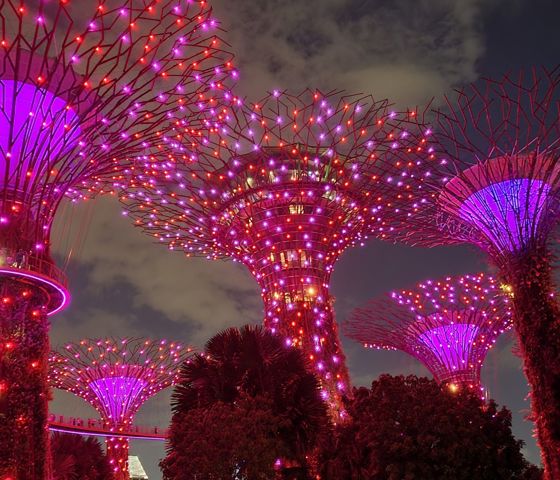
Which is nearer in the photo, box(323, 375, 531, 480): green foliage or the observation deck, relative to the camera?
box(323, 375, 531, 480): green foliage

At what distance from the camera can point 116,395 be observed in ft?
137

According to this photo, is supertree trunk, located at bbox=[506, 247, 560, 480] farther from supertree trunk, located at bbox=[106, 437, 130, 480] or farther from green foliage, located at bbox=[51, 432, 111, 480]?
supertree trunk, located at bbox=[106, 437, 130, 480]

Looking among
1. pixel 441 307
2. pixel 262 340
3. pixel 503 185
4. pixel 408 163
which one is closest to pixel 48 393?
pixel 262 340

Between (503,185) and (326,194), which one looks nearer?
(503,185)

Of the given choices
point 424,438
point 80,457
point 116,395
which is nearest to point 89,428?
point 116,395

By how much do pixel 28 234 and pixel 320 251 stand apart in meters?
14.3

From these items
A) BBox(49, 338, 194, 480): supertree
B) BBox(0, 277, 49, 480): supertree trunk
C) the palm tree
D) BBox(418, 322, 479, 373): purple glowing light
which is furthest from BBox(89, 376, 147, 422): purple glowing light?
the palm tree

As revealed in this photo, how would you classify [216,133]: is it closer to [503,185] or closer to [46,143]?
[46,143]

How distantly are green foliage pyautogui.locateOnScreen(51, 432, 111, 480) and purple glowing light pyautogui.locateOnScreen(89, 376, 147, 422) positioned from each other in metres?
14.1

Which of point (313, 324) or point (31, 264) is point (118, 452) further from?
point (31, 264)

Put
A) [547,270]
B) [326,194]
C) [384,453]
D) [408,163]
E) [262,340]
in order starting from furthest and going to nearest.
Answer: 1. [326,194]
2. [408,163]
3. [547,270]
4. [262,340]
5. [384,453]

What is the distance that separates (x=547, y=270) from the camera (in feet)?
59.0

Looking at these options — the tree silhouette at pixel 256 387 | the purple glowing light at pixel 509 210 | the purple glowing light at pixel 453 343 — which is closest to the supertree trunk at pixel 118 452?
the purple glowing light at pixel 453 343

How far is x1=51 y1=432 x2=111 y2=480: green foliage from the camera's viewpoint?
2275 cm
